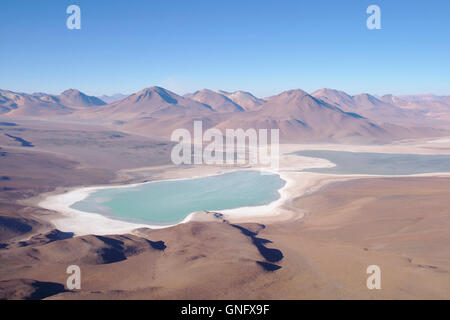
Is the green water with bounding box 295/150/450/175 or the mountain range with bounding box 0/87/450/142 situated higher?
the mountain range with bounding box 0/87/450/142

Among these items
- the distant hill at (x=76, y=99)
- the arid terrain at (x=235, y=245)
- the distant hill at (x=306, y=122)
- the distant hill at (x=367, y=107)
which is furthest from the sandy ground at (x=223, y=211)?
the distant hill at (x=76, y=99)

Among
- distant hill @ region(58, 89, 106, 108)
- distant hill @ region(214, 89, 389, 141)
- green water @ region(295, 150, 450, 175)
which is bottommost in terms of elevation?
green water @ region(295, 150, 450, 175)

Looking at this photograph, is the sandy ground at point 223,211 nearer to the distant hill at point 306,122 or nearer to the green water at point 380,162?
the green water at point 380,162

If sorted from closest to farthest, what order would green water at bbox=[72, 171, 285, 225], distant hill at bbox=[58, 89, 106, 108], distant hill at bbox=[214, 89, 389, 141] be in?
green water at bbox=[72, 171, 285, 225] < distant hill at bbox=[214, 89, 389, 141] < distant hill at bbox=[58, 89, 106, 108]

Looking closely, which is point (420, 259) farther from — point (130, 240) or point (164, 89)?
point (164, 89)

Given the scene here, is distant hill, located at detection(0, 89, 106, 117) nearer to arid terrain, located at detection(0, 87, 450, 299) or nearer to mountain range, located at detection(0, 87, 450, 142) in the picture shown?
mountain range, located at detection(0, 87, 450, 142)

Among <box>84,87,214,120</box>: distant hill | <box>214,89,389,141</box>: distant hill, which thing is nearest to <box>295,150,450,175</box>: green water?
<box>214,89,389,141</box>: distant hill

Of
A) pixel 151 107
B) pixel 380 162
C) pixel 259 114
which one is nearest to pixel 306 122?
pixel 259 114
